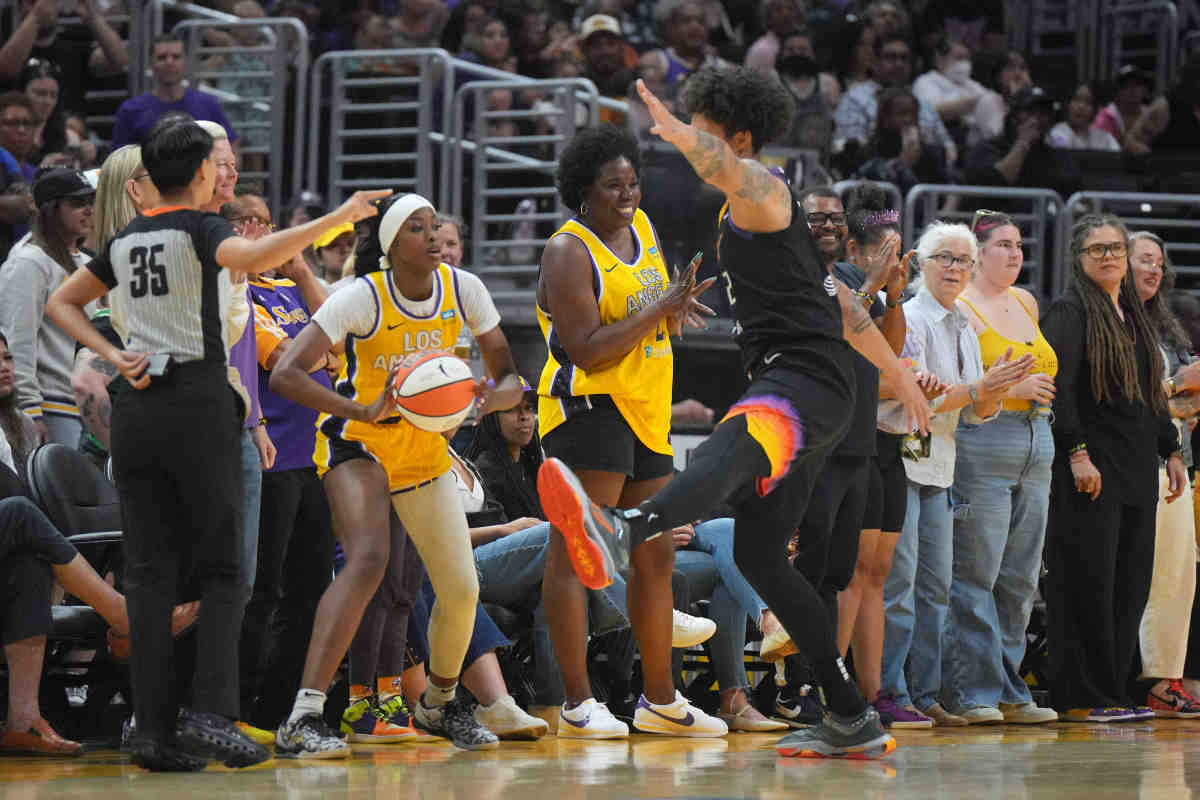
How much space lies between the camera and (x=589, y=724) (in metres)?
5.95

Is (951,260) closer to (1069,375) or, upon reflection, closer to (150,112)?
(1069,375)

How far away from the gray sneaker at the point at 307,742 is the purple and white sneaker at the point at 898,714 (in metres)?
2.47

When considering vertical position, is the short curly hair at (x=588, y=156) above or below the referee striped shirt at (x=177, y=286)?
above

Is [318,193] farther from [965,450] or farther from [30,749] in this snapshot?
[30,749]

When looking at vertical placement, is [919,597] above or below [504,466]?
below

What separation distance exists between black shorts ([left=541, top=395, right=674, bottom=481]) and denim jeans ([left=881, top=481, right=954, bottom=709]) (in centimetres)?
153

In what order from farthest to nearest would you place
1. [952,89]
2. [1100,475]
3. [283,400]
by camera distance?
[952,89] → [1100,475] → [283,400]

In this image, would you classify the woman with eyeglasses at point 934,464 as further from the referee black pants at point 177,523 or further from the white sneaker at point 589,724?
the referee black pants at point 177,523

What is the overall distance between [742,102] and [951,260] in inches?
88.3

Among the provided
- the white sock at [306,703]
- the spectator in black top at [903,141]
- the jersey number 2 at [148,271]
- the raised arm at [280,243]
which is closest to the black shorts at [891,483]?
the white sock at [306,703]

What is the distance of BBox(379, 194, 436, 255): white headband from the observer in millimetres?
5492

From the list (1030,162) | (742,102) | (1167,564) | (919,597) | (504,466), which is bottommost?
(1167,564)

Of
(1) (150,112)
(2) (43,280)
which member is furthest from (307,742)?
(1) (150,112)

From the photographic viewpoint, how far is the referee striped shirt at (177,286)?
5004 mm
